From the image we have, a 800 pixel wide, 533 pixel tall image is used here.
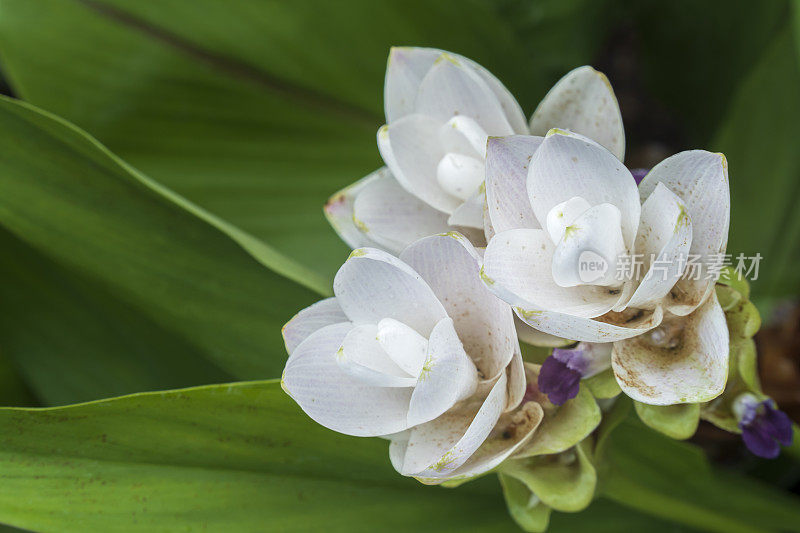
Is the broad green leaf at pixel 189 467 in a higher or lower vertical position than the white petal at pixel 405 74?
lower

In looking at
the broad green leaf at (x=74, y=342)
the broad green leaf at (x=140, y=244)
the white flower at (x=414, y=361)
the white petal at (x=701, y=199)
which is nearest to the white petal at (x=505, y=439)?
the white flower at (x=414, y=361)

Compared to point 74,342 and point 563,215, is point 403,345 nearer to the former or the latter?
point 563,215

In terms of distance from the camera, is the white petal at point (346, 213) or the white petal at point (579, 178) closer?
the white petal at point (579, 178)

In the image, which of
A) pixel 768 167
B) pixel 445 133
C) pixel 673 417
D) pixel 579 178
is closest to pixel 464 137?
pixel 445 133

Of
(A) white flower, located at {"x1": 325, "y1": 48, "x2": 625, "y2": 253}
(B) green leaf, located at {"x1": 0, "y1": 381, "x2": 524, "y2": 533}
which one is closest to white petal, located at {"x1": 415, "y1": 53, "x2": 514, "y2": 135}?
(A) white flower, located at {"x1": 325, "y1": 48, "x2": 625, "y2": 253}

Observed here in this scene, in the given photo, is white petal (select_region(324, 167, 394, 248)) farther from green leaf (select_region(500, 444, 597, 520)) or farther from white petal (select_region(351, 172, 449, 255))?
green leaf (select_region(500, 444, 597, 520))

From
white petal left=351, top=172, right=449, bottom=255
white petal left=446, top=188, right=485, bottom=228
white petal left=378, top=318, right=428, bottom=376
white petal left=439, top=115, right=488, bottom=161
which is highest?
white petal left=439, top=115, right=488, bottom=161

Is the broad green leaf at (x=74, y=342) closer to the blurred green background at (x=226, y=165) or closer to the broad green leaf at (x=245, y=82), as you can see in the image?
the blurred green background at (x=226, y=165)

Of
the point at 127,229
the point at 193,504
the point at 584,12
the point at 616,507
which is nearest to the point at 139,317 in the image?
the point at 127,229
